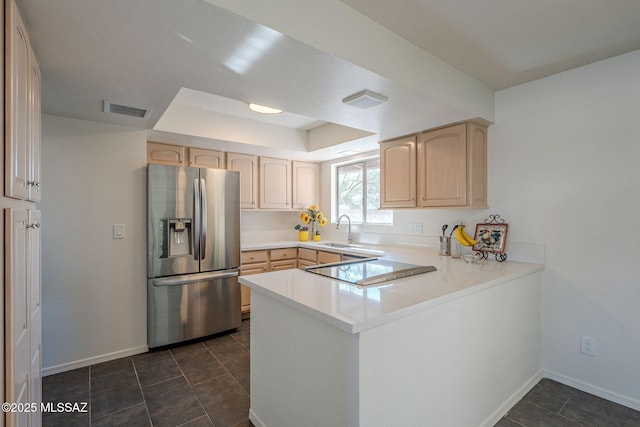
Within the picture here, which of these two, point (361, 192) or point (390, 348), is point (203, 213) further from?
point (390, 348)

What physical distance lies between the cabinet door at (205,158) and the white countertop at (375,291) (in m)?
2.16

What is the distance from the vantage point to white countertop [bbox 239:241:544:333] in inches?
48.2

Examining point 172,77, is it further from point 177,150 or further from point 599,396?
point 599,396

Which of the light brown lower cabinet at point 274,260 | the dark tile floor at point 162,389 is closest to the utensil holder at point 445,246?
the light brown lower cabinet at point 274,260

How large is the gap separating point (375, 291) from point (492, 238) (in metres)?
1.54

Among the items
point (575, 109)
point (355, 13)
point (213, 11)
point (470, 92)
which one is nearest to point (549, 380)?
point (575, 109)

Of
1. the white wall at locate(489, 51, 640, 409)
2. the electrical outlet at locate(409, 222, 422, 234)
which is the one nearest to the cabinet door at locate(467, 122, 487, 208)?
the white wall at locate(489, 51, 640, 409)

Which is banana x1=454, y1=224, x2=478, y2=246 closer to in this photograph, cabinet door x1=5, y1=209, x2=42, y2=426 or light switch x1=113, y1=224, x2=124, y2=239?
cabinet door x1=5, y1=209, x2=42, y2=426

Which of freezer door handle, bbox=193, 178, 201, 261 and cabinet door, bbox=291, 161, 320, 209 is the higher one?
cabinet door, bbox=291, 161, 320, 209

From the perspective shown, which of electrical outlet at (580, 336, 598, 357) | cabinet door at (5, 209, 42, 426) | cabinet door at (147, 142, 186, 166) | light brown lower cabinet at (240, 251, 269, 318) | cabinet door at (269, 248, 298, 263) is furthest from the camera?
cabinet door at (269, 248, 298, 263)

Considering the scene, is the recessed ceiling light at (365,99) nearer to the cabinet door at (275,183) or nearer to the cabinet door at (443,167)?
the cabinet door at (443,167)

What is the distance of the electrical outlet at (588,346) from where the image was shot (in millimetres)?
2137

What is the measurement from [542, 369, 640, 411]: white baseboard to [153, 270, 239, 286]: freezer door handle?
9.59ft

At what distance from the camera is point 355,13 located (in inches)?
61.0
